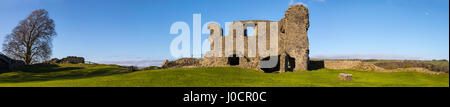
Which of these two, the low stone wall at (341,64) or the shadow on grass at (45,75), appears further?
the low stone wall at (341,64)

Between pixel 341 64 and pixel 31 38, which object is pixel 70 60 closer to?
pixel 31 38

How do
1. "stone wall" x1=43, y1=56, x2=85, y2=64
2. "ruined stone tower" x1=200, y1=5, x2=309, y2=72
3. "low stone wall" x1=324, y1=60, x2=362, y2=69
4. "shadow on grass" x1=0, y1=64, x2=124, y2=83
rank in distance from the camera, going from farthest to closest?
"stone wall" x1=43, y1=56, x2=85, y2=64
"low stone wall" x1=324, y1=60, x2=362, y2=69
"ruined stone tower" x1=200, y1=5, x2=309, y2=72
"shadow on grass" x1=0, y1=64, x2=124, y2=83

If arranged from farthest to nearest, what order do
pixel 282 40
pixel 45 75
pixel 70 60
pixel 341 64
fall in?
pixel 70 60 < pixel 341 64 < pixel 282 40 < pixel 45 75

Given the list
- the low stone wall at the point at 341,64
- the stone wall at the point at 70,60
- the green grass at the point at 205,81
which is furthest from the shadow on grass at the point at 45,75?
the low stone wall at the point at 341,64

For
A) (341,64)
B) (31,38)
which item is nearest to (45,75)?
(31,38)

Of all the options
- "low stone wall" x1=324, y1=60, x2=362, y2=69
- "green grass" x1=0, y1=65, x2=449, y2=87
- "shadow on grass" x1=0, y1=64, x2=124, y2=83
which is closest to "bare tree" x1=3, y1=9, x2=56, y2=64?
"shadow on grass" x1=0, y1=64, x2=124, y2=83

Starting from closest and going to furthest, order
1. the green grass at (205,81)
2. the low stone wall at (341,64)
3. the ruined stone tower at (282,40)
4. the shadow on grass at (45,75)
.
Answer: the green grass at (205,81)
the shadow on grass at (45,75)
the ruined stone tower at (282,40)
the low stone wall at (341,64)

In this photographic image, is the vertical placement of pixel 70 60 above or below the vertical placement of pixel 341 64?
above

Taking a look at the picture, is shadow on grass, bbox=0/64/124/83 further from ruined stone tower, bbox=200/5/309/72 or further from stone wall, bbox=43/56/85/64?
ruined stone tower, bbox=200/5/309/72

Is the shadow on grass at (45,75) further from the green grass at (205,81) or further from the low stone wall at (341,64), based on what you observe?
the low stone wall at (341,64)

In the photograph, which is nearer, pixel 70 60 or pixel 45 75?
pixel 45 75

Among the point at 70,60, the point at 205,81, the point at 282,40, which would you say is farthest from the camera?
the point at 70,60

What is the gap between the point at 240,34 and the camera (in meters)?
30.0
